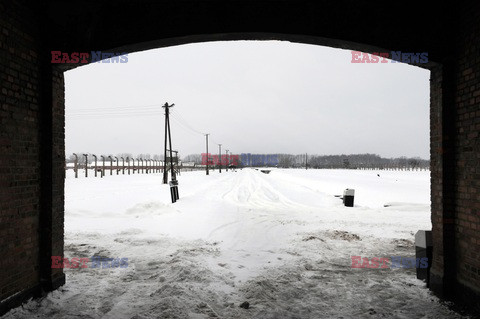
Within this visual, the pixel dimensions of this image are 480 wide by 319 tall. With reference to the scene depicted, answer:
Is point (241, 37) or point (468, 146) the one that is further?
point (241, 37)

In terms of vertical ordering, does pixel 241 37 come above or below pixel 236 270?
above

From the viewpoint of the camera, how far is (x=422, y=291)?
421cm

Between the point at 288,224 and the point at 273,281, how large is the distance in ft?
13.7

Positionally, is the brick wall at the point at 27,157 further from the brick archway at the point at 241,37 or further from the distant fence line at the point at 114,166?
the distant fence line at the point at 114,166

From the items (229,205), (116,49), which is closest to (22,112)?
(116,49)

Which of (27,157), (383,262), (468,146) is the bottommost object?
(383,262)

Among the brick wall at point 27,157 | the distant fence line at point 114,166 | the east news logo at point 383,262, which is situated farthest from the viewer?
the distant fence line at point 114,166

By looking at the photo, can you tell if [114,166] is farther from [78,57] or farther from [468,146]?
[468,146]

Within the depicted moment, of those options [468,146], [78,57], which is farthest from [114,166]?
[468,146]

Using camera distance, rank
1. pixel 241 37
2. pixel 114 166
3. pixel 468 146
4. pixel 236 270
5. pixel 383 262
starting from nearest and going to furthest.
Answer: pixel 468 146
pixel 241 37
pixel 236 270
pixel 383 262
pixel 114 166

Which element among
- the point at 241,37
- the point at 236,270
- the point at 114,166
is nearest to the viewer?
the point at 241,37

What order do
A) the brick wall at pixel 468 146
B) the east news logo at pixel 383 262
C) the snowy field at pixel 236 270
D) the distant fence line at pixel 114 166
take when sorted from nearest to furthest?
1. the brick wall at pixel 468 146
2. the snowy field at pixel 236 270
3. the east news logo at pixel 383 262
4. the distant fence line at pixel 114 166

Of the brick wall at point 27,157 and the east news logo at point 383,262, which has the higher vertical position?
the brick wall at point 27,157

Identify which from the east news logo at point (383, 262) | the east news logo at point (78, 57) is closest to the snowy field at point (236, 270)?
the east news logo at point (383, 262)
